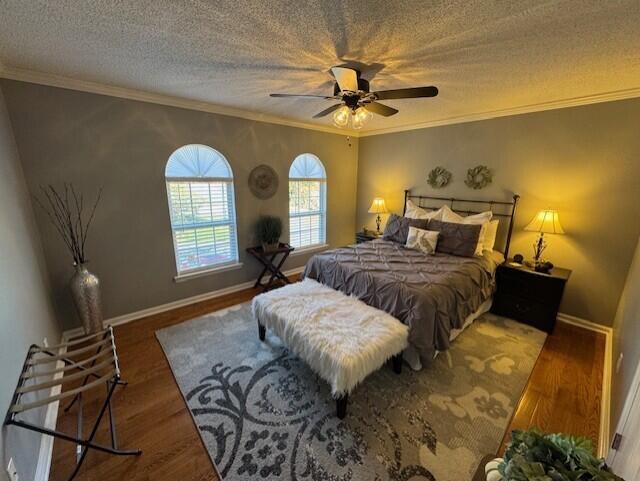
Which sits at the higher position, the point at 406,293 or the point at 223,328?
the point at 406,293

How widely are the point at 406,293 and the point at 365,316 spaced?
41 centimetres

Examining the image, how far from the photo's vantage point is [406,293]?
228 cm

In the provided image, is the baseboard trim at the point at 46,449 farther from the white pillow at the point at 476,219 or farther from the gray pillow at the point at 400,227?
the white pillow at the point at 476,219

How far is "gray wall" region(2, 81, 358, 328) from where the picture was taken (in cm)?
239

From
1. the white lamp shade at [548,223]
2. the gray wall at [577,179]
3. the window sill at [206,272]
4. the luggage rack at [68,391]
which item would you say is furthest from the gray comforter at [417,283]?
the luggage rack at [68,391]

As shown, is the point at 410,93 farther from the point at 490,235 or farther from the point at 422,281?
the point at 490,235

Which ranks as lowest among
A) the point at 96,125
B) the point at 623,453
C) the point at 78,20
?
the point at 623,453

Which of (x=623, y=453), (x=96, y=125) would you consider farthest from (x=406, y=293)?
(x=96, y=125)

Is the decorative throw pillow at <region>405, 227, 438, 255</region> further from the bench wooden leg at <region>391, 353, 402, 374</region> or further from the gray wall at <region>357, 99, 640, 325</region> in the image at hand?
the bench wooden leg at <region>391, 353, 402, 374</region>

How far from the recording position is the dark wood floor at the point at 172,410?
1.55 m

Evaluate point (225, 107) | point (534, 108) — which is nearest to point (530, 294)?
point (534, 108)

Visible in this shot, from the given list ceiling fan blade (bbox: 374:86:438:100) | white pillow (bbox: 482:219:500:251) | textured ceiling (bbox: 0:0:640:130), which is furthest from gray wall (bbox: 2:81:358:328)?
white pillow (bbox: 482:219:500:251)

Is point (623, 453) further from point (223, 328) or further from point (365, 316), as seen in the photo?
point (223, 328)

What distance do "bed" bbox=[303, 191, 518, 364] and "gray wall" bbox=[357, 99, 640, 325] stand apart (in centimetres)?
34
